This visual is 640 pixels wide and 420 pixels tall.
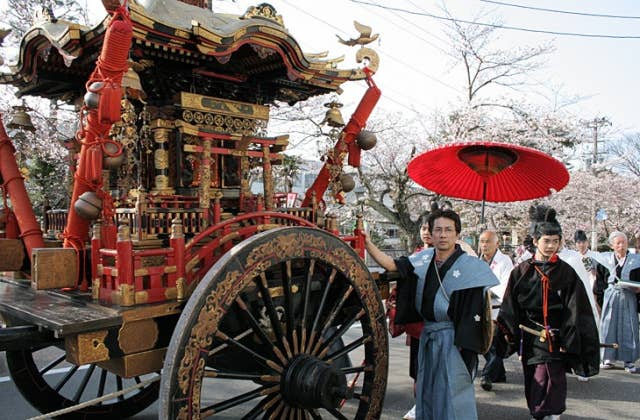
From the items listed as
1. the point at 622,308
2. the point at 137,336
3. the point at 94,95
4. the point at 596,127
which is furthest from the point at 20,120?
the point at 596,127

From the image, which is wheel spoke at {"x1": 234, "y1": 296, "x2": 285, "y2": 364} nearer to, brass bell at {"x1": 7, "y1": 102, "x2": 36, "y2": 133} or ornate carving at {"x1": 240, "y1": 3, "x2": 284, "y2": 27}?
ornate carving at {"x1": 240, "y1": 3, "x2": 284, "y2": 27}

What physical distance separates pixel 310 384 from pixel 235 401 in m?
0.44

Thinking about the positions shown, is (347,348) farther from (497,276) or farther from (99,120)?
(497,276)

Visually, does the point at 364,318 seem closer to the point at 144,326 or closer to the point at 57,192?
the point at 144,326

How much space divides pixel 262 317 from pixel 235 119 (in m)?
2.03

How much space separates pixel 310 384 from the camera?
9.37 feet

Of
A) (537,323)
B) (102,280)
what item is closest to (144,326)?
(102,280)

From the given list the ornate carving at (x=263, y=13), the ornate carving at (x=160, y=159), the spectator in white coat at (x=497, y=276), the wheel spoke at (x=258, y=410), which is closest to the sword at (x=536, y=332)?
the spectator in white coat at (x=497, y=276)

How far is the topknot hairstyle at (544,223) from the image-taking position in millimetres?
4035

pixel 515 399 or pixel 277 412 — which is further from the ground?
pixel 277 412

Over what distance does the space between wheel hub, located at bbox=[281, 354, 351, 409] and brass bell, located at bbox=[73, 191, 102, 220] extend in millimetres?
1538

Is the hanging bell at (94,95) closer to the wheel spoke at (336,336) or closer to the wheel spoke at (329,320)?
the wheel spoke at (329,320)

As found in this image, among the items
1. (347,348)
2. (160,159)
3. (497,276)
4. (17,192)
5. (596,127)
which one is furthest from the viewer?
(596,127)

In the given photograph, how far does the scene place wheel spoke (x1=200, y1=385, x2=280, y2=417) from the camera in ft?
8.39
